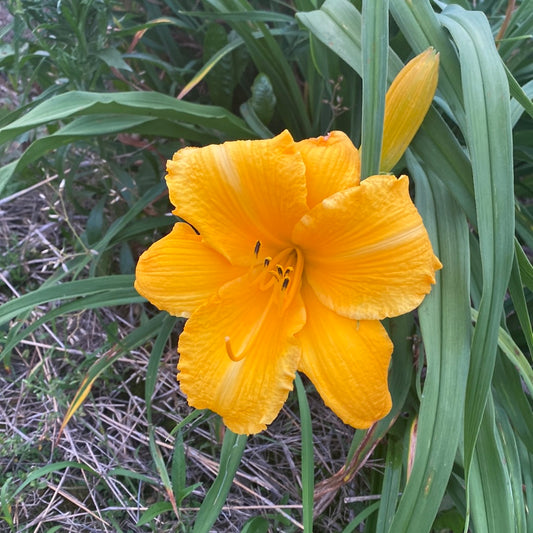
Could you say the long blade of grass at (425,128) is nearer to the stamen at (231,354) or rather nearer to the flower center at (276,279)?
the flower center at (276,279)

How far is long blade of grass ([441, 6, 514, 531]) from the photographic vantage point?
0.67 metres

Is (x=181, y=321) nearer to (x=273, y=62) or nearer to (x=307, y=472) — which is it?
(x=307, y=472)

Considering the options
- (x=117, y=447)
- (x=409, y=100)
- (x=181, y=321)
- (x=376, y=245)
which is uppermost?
(x=409, y=100)

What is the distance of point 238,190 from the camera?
745 millimetres

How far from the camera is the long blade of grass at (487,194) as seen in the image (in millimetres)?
668

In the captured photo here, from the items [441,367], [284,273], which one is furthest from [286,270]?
[441,367]

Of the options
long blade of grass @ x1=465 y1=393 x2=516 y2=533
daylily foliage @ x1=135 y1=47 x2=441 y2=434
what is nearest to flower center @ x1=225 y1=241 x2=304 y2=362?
daylily foliage @ x1=135 y1=47 x2=441 y2=434

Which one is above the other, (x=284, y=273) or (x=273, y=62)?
(x=273, y=62)

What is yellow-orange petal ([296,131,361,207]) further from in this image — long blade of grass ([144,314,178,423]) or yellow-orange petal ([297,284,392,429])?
long blade of grass ([144,314,178,423])

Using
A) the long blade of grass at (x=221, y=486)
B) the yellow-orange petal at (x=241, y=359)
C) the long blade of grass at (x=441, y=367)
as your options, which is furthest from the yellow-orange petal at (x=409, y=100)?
the long blade of grass at (x=221, y=486)

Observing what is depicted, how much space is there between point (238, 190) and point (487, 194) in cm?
32

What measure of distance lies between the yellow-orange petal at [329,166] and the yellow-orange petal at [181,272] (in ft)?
0.57

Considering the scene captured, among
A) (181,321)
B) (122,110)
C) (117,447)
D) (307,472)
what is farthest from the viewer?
(181,321)

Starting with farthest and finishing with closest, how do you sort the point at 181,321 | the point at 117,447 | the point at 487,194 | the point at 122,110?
the point at 181,321 < the point at 117,447 < the point at 122,110 < the point at 487,194
